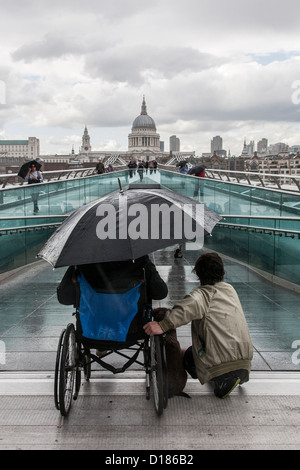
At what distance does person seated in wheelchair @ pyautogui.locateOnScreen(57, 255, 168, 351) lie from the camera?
3.99 m

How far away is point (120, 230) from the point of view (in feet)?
12.9

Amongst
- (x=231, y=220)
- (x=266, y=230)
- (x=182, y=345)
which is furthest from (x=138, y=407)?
(x=231, y=220)

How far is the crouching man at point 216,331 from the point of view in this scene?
401 centimetres

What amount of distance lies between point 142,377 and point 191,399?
62 centimetres

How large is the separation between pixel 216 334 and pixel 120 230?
1091 millimetres

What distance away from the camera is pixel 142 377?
469 centimetres

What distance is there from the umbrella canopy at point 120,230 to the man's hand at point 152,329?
572mm

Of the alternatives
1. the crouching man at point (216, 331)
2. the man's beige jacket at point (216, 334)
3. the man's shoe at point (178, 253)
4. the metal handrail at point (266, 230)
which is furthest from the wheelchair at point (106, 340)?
the man's shoe at point (178, 253)

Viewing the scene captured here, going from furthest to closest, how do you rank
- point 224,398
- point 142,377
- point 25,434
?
point 142,377
point 224,398
point 25,434

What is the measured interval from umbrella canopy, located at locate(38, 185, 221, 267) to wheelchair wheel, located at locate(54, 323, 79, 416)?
23.3 inches

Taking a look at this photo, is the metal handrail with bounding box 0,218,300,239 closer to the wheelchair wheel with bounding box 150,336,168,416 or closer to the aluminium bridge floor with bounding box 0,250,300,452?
the aluminium bridge floor with bounding box 0,250,300,452

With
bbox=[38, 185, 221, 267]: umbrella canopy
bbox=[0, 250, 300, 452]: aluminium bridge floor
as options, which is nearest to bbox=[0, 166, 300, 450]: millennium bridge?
bbox=[0, 250, 300, 452]: aluminium bridge floor
